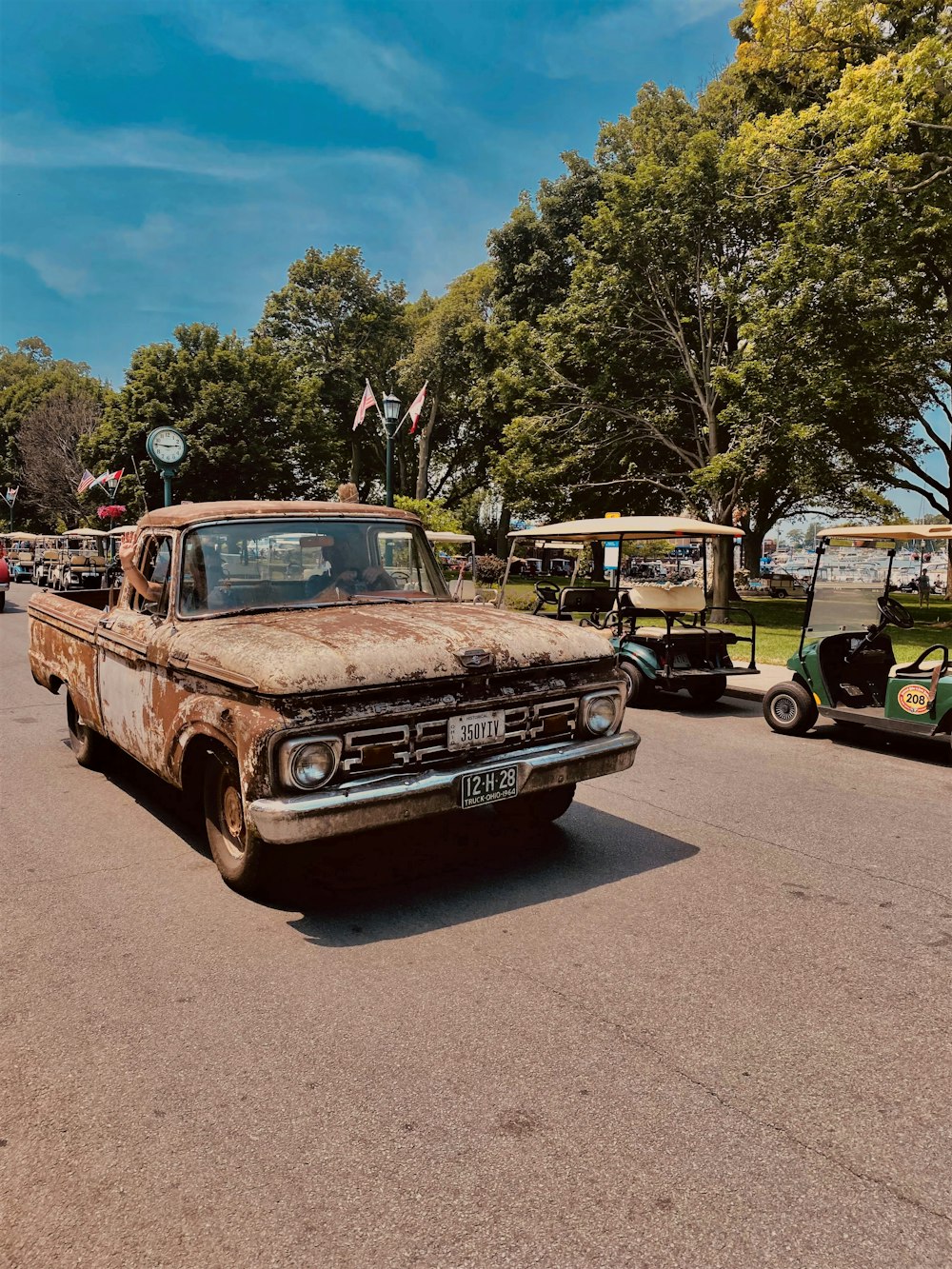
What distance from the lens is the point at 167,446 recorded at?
17.8 metres

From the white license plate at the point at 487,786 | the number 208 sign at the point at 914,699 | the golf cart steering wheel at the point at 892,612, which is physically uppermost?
the golf cart steering wheel at the point at 892,612

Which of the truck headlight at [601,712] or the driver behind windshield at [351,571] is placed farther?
the driver behind windshield at [351,571]

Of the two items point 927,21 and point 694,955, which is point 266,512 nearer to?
point 694,955

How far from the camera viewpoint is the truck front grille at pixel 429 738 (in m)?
3.94

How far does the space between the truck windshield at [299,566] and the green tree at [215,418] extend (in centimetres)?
3561

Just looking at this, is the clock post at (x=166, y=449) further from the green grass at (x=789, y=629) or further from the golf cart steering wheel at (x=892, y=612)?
the golf cart steering wheel at (x=892, y=612)

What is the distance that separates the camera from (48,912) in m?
4.23

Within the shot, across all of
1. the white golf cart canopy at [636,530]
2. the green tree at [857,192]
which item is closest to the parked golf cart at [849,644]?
the white golf cart canopy at [636,530]

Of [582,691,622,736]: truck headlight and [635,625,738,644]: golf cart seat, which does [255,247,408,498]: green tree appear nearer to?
[635,625,738,644]: golf cart seat

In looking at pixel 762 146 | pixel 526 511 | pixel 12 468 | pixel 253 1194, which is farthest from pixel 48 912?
pixel 12 468

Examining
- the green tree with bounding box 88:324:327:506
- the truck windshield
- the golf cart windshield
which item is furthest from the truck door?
the green tree with bounding box 88:324:327:506

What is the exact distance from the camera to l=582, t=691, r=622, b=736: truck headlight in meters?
4.77

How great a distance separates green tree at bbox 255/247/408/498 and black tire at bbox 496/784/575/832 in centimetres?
4441

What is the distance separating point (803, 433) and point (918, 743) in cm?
1159
